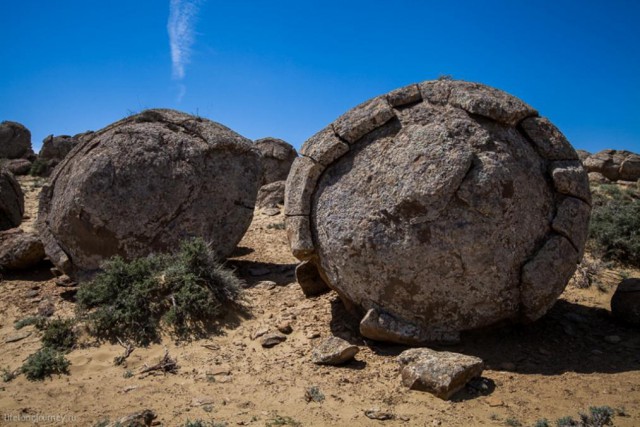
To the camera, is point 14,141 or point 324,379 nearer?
point 324,379

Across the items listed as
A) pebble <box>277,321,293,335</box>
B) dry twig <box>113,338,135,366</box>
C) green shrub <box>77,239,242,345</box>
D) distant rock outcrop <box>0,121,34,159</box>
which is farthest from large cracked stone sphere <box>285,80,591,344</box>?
distant rock outcrop <box>0,121,34,159</box>

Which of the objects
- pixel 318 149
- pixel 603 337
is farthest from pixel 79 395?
pixel 603 337

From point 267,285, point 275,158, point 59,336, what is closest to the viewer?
point 59,336

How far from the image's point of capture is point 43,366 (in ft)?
13.6

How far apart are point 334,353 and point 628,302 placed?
3.09 m

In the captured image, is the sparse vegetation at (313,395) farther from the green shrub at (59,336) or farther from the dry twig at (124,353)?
the green shrub at (59,336)

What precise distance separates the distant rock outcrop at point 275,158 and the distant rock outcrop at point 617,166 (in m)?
12.7

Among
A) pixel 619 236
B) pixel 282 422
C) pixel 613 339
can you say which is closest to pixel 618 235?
pixel 619 236

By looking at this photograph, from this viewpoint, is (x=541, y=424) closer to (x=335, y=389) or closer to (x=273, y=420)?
(x=335, y=389)

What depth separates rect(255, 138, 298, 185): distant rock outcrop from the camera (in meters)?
16.8

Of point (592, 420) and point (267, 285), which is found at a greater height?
point (267, 285)

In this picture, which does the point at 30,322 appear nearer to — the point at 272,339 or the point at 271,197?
the point at 272,339

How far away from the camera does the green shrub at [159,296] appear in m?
4.92

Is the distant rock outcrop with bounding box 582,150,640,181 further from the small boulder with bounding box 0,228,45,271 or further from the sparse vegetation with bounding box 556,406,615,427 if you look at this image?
the small boulder with bounding box 0,228,45,271
